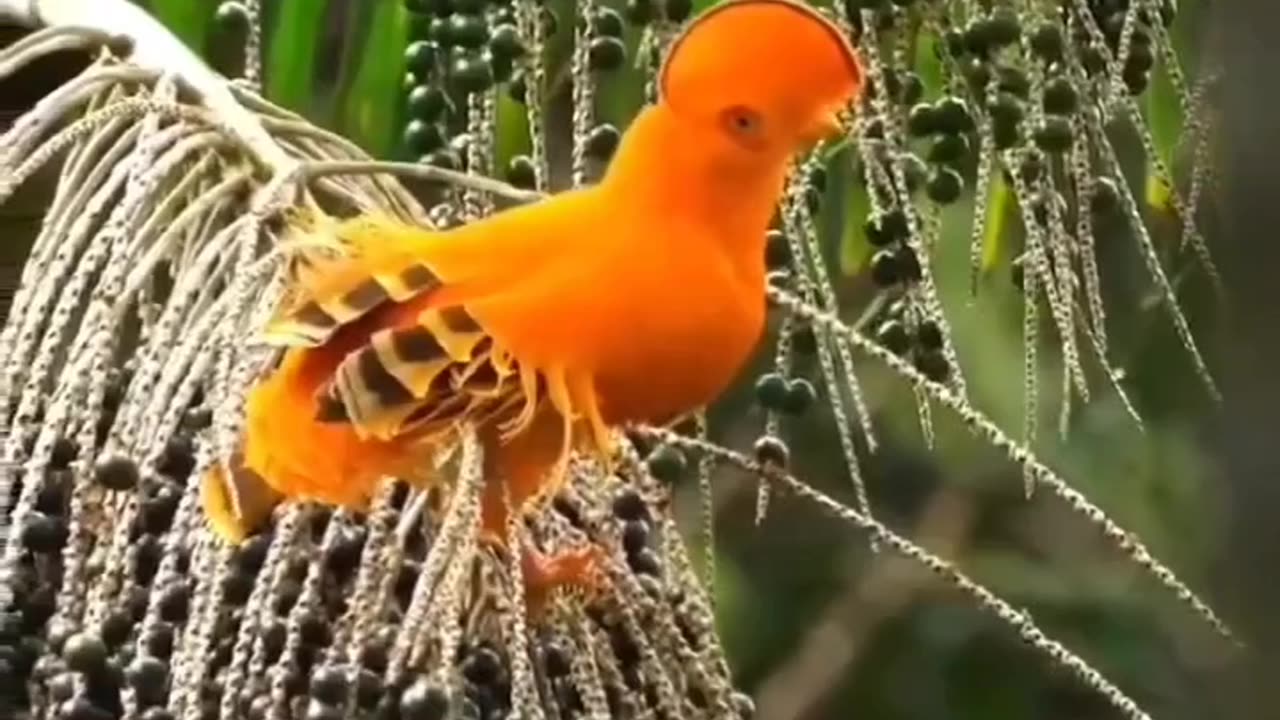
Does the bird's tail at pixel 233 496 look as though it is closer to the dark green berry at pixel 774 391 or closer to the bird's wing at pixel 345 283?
the bird's wing at pixel 345 283

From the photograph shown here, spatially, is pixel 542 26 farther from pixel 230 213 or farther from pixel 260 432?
pixel 260 432

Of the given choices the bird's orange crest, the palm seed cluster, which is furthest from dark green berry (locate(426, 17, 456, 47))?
the bird's orange crest

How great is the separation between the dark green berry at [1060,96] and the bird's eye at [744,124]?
251 mm

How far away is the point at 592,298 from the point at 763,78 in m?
0.07

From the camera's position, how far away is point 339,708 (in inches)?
22.0

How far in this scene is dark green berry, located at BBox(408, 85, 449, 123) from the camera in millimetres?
811

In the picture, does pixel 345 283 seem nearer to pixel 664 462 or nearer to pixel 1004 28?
pixel 664 462

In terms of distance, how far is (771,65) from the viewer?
545 mm

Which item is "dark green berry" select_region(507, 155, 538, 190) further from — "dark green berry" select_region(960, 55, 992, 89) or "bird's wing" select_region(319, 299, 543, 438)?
"bird's wing" select_region(319, 299, 543, 438)

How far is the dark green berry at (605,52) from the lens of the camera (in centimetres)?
77

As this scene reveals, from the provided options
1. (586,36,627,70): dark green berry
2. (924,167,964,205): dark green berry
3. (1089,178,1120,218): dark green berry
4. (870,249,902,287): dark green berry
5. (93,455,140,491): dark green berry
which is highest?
(1089,178,1120,218): dark green berry

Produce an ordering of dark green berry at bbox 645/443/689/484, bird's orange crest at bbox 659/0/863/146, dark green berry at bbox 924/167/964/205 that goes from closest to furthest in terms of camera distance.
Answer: bird's orange crest at bbox 659/0/863/146
dark green berry at bbox 645/443/689/484
dark green berry at bbox 924/167/964/205

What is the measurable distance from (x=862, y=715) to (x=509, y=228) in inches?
39.0

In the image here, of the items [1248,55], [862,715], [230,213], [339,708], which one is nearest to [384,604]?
[339,708]
